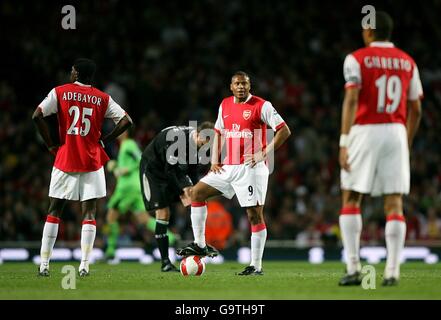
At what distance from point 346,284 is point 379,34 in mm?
2495

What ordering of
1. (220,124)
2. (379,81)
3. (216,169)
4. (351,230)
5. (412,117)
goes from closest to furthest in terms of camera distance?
(379,81) < (351,230) < (412,117) < (216,169) < (220,124)

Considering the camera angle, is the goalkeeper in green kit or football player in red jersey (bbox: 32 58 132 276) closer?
football player in red jersey (bbox: 32 58 132 276)

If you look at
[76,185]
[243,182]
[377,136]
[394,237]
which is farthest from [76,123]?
[394,237]

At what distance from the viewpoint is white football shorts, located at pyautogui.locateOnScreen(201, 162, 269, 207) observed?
11.4 meters

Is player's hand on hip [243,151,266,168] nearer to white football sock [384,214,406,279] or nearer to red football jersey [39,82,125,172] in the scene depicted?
red football jersey [39,82,125,172]

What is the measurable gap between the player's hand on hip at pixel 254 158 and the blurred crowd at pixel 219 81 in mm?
7979

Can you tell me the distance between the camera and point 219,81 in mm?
23719

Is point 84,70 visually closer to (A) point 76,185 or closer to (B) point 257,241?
(A) point 76,185

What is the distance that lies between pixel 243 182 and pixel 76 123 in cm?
220

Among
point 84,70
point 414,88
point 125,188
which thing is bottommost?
point 125,188

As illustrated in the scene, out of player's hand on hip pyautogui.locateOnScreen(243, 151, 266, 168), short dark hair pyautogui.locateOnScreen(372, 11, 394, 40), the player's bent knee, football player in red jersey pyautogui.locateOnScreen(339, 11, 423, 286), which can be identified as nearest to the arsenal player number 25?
the player's bent knee

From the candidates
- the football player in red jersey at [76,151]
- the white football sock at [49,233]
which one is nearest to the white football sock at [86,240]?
the football player in red jersey at [76,151]

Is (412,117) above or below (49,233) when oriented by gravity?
above

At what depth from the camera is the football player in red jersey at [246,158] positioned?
11.4 m
